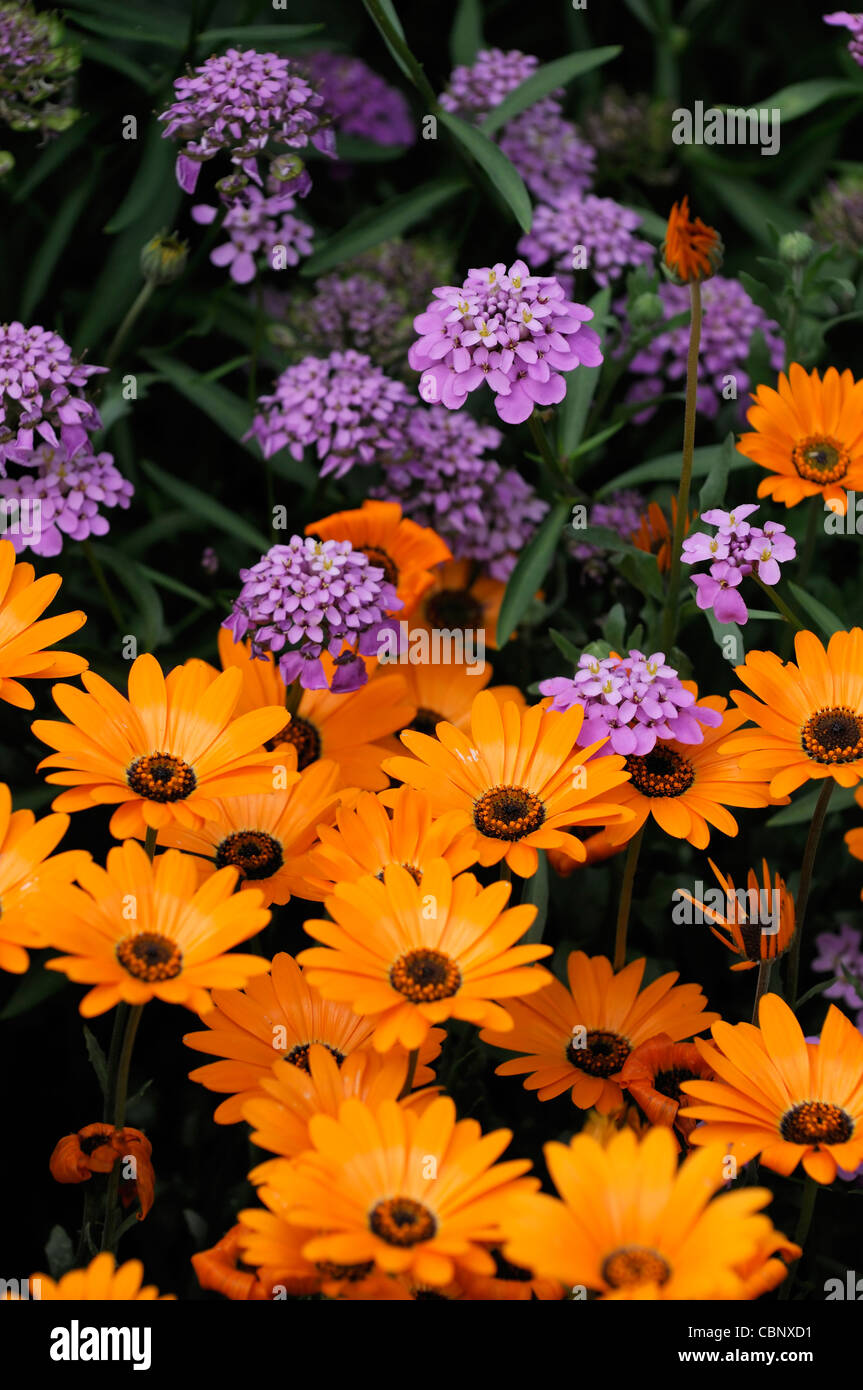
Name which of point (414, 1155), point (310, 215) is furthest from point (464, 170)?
point (414, 1155)

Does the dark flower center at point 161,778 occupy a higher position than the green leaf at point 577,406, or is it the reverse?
the green leaf at point 577,406

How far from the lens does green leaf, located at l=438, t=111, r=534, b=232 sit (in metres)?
1.22

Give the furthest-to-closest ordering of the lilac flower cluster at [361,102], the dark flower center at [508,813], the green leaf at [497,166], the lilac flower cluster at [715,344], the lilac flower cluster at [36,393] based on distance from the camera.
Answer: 1. the lilac flower cluster at [361,102]
2. the lilac flower cluster at [715,344]
3. the green leaf at [497,166]
4. the lilac flower cluster at [36,393]
5. the dark flower center at [508,813]

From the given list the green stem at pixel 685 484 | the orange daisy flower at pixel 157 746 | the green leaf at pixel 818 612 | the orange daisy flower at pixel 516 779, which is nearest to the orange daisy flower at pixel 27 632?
the orange daisy flower at pixel 157 746

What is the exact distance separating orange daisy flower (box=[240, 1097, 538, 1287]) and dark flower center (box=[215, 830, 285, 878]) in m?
0.26

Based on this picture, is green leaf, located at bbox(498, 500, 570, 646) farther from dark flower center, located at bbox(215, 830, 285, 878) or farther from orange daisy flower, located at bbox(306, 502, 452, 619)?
dark flower center, located at bbox(215, 830, 285, 878)

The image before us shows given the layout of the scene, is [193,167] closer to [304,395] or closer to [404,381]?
[304,395]

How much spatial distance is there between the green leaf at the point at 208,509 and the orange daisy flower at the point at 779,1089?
2.12 ft

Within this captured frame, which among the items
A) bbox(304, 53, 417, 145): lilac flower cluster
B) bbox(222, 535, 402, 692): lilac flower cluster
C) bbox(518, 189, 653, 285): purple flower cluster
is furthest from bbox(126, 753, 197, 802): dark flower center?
bbox(304, 53, 417, 145): lilac flower cluster

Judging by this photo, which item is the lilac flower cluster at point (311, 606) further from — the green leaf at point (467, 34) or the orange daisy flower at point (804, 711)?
the green leaf at point (467, 34)

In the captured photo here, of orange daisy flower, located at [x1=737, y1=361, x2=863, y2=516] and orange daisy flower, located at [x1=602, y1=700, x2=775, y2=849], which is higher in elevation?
orange daisy flower, located at [x1=737, y1=361, x2=863, y2=516]

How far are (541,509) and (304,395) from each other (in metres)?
0.25

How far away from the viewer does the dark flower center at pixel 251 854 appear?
3.37ft

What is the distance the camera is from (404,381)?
4.69ft
